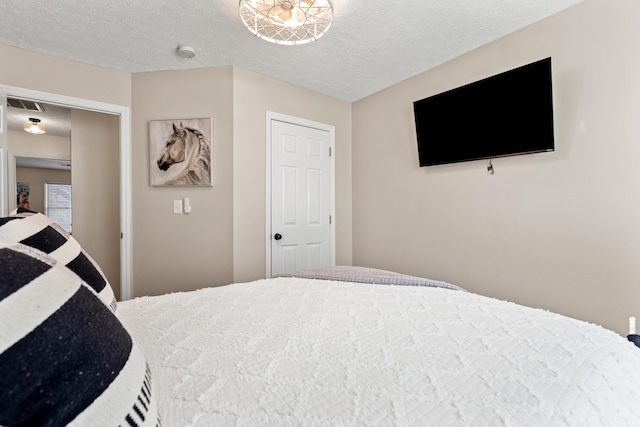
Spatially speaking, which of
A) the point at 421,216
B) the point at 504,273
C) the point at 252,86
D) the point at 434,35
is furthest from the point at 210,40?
the point at 504,273

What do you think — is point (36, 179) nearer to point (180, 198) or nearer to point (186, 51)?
point (180, 198)

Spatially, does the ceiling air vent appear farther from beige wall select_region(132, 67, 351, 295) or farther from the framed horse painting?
the framed horse painting

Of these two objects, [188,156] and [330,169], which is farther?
[330,169]

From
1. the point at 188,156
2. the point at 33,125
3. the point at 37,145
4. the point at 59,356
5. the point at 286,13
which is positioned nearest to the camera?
the point at 59,356

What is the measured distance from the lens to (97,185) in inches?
132

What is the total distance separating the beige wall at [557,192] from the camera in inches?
69.4

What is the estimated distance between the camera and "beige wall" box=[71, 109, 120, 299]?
332 centimetres

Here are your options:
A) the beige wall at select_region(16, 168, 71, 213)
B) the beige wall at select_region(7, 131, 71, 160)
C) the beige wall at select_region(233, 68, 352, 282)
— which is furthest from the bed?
the beige wall at select_region(16, 168, 71, 213)

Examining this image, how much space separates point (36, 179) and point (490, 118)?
862 cm

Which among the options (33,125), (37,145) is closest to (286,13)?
(33,125)

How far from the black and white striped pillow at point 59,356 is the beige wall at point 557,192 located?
2.35 m

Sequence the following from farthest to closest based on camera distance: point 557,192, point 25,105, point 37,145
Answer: point 37,145 → point 25,105 → point 557,192

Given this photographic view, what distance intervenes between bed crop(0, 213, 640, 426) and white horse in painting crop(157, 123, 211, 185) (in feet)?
5.94

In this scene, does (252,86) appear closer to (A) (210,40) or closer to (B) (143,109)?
(A) (210,40)
